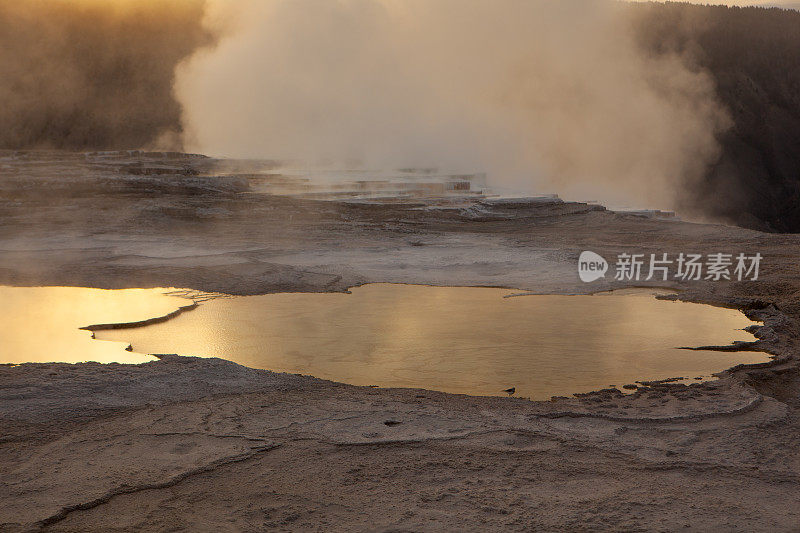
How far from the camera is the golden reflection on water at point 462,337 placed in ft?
12.0

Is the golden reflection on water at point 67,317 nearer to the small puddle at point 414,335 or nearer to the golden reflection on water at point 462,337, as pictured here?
the small puddle at point 414,335

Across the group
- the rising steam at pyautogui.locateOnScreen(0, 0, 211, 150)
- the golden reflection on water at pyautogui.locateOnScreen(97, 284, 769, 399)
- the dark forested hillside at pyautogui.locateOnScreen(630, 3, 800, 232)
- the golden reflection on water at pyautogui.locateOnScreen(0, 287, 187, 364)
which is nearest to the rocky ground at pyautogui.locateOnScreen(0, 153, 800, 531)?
the golden reflection on water at pyautogui.locateOnScreen(97, 284, 769, 399)

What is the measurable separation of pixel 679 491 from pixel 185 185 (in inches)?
411

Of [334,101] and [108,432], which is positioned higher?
[334,101]

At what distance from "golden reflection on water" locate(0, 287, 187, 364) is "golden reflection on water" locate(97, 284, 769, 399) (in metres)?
0.19

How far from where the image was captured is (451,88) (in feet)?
80.0

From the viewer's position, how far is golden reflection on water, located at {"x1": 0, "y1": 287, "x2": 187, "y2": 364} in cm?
387

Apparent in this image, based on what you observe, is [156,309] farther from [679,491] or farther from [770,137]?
[770,137]

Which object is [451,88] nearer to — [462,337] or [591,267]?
[591,267]

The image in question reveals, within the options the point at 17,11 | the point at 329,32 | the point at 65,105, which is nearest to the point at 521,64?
the point at 329,32

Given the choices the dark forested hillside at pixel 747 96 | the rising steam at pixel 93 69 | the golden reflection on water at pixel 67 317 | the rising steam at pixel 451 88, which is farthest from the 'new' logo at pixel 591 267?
the dark forested hillside at pixel 747 96

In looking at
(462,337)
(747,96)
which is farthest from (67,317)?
(747,96)

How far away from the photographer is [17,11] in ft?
103

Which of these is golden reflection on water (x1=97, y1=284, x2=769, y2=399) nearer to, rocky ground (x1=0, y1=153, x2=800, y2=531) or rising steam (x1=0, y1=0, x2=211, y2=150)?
rocky ground (x1=0, y1=153, x2=800, y2=531)
